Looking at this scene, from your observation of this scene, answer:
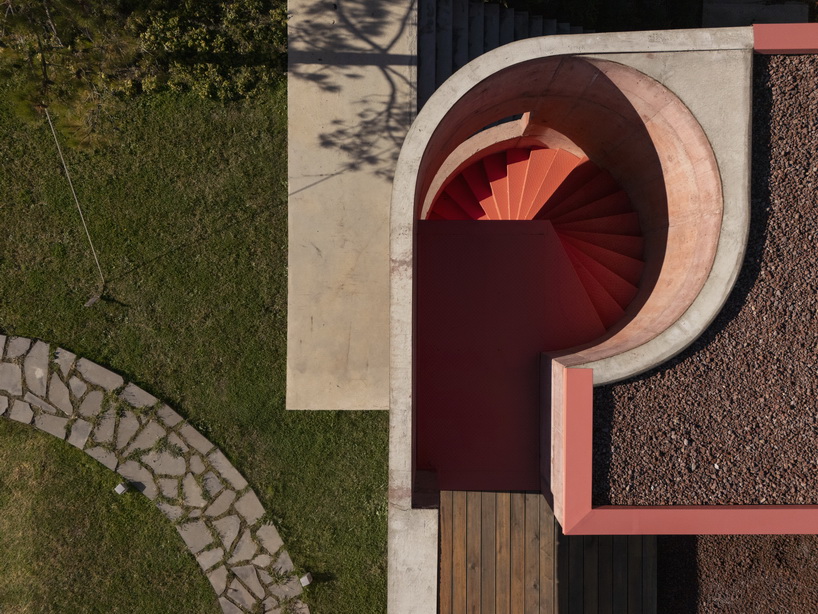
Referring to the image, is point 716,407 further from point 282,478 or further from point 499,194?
point 282,478

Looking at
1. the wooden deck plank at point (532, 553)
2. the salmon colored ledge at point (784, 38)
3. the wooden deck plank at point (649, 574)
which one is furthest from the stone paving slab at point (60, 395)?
the salmon colored ledge at point (784, 38)

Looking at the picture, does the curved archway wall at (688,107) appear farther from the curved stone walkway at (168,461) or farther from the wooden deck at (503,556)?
the curved stone walkway at (168,461)

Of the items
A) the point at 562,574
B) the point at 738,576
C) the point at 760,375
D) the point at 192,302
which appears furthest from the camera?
the point at 192,302

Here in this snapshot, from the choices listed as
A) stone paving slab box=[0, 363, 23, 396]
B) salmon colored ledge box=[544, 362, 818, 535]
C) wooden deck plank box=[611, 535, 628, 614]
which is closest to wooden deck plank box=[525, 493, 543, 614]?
wooden deck plank box=[611, 535, 628, 614]

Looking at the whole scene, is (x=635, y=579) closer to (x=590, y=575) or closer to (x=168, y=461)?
(x=590, y=575)

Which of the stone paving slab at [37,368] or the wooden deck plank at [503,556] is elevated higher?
the stone paving slab at [37,368]

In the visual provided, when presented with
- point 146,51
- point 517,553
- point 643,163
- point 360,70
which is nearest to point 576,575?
point 517,553
